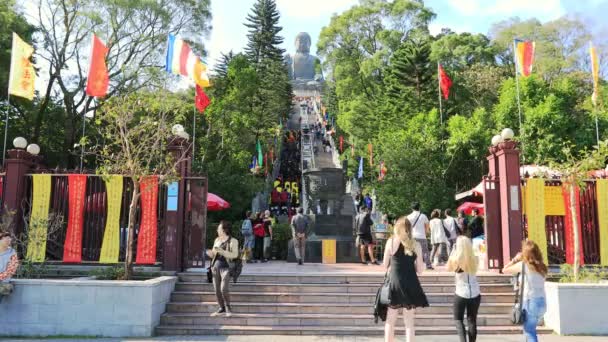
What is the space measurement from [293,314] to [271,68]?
35614 millimetres

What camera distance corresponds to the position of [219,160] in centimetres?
2483

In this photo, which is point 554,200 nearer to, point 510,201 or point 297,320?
point 510,201

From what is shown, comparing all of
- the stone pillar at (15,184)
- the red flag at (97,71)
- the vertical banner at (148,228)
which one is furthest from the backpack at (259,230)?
the stone pillar at (15,184)

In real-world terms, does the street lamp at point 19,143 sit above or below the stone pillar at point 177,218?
above

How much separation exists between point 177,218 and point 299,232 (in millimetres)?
3846

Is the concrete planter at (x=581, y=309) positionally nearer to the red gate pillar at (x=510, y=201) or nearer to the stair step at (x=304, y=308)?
the stair step at (x=304, y=308)

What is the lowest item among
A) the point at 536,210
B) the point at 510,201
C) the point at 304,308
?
the point at 304,308

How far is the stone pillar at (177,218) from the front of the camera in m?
9.81

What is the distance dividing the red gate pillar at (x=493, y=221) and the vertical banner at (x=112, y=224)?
25.1 feet

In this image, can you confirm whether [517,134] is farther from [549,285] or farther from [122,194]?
[122,194]

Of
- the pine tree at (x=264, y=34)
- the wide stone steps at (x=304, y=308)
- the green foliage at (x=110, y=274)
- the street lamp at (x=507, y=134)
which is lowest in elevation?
the wide stone steps at (x=304, y=308)

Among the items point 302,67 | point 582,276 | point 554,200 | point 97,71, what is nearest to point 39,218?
point 97,71

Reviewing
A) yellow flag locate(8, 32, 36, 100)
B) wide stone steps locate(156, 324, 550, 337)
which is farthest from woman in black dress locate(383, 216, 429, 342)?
yellow flag locate(8, 32, 36, 100)

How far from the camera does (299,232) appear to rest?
1295 centimetres
